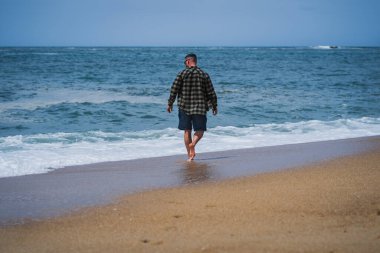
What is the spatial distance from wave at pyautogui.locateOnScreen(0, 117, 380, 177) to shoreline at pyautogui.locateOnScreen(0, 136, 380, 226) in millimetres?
445

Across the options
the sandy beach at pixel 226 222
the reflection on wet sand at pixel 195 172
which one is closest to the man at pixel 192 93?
the reflection on wet sand at pixel 195 172

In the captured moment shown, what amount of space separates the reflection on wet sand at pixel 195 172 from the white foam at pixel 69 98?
8.52 metres

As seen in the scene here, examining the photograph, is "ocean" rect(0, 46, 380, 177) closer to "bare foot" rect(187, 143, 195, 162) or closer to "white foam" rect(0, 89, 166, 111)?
"white foam" rect(0, 89, 166, 111)

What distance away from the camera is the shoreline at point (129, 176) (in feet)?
14.1

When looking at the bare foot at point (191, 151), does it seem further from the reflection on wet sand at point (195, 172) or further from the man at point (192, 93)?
A: the reflection on wet sand at point (195, 172)

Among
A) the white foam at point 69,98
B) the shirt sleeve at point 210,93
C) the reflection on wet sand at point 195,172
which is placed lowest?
the white foam at point 69,98

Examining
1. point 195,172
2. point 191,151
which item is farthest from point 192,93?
point 195,172

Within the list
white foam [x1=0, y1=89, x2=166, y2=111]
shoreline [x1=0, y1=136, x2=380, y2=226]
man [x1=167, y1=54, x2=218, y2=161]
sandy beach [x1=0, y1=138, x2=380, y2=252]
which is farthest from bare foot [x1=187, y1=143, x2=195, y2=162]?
white foam [x1=0, y1=89, x2=166, y2=111]

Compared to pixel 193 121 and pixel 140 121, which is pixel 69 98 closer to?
pixel 140 121

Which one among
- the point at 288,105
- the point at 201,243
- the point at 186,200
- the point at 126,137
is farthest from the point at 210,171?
the point at 288,105

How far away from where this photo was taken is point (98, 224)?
11.9 ft

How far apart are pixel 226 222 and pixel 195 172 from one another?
7.37 feet

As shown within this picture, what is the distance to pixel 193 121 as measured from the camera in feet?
22.1

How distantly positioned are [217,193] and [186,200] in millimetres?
401
